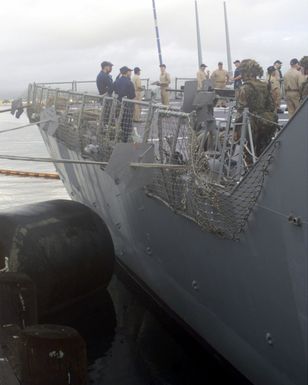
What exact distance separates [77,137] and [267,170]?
5369 mm

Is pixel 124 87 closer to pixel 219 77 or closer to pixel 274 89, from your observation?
pixel 274 89

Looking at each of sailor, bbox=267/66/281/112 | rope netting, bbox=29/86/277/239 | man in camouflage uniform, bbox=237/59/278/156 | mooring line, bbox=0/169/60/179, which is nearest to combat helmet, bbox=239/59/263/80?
man in camouflage uniform, bbox=237/59/278/156

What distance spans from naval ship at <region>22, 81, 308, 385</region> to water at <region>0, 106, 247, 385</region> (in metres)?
0.31

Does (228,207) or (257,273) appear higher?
(228,207)

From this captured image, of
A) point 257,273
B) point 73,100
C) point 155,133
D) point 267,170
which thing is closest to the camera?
point 267,170

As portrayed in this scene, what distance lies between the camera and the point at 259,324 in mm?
5426

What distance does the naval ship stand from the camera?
4809 millimetres

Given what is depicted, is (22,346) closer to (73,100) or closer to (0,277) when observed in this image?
(0,277)

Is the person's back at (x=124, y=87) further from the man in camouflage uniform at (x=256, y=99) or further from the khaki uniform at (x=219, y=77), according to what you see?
the khaki uniform at (x=219, y=77)

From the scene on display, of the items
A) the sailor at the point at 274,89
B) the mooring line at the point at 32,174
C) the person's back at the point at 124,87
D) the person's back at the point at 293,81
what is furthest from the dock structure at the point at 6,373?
the mooring line at the point at 32,174

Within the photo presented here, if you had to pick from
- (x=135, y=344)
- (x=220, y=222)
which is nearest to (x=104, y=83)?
(x=135, y=344)

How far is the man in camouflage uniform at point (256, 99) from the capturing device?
20.5 ft

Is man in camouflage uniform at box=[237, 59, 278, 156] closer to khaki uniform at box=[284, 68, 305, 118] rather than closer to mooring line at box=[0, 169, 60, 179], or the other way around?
→ khaki uniform at box=[284, 68, 305, 118]

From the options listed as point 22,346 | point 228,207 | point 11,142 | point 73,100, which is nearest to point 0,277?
point 22,346
